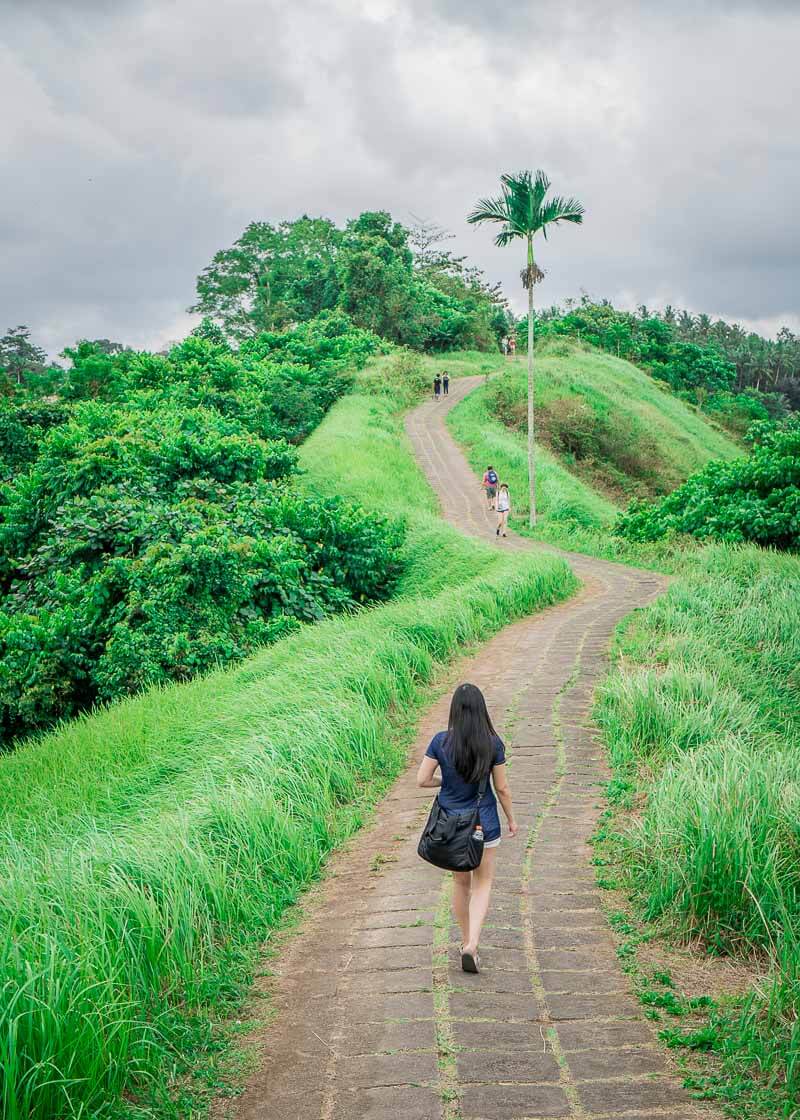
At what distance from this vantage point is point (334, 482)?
22125 mm

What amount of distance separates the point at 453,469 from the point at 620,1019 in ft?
81.2

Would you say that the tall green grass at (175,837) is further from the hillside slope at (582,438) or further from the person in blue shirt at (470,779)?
the hillside slope at (582,438)

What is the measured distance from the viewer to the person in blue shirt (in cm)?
448

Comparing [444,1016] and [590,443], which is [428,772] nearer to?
[444,1016]

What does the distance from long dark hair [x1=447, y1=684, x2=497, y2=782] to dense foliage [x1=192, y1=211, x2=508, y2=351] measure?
43393mm

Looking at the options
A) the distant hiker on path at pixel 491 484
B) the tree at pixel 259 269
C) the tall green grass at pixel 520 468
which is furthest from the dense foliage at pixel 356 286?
the distant hiker on path at pixel 491 484

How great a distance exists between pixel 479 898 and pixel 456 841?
350mm

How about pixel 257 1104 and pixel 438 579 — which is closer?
pixel 257 1104

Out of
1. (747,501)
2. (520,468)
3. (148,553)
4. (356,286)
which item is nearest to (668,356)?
(356,286)

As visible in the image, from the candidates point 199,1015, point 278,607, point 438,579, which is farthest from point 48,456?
point 199,1015

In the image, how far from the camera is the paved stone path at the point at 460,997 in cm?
350

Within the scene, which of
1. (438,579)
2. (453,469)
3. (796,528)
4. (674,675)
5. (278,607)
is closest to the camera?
(674,675)

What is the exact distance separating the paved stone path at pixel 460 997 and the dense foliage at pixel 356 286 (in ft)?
137

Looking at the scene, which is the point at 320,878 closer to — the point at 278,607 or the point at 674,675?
the point at 674,675
